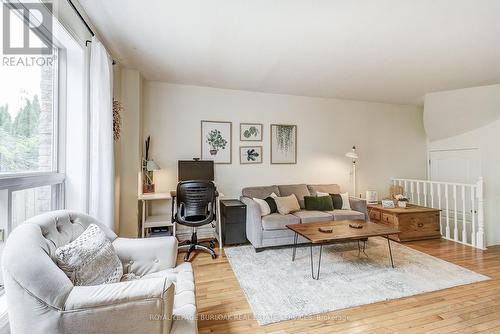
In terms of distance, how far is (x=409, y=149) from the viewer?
5.18 meters

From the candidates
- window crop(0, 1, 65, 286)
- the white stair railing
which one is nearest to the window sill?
window crop(0, 1, 65, 286)

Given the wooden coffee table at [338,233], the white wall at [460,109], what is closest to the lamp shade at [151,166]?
the wooden coffee table at [338,233]

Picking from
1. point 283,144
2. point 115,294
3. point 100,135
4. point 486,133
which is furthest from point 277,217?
point 486,133

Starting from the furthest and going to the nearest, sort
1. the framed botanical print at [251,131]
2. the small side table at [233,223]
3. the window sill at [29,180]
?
the framed botanical print at [251,131] → the small side table at [233,223] → the window sill at [29,180]

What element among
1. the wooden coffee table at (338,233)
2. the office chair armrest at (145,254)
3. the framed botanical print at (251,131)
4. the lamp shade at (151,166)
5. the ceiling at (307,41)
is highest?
the ceiling at (307,41)

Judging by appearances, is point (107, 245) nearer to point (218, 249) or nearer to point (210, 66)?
point (218, 249)

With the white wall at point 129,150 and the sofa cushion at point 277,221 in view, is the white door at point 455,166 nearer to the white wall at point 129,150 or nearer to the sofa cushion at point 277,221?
the sofa cushion at point 277,221

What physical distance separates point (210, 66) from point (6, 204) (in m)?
2.54

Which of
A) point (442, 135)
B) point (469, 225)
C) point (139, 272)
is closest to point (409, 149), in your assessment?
point (442, 135)

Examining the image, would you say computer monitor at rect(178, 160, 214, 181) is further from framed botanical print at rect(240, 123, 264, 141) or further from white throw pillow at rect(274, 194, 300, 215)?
white throw pillow at rect(274, 194, 300, 215)

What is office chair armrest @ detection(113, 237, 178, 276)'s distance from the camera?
170 centimetres

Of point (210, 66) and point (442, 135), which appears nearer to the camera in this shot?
point (210, 66)

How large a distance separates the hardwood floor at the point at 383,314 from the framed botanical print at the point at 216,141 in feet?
6.69

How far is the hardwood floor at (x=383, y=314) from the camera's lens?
1.78m
